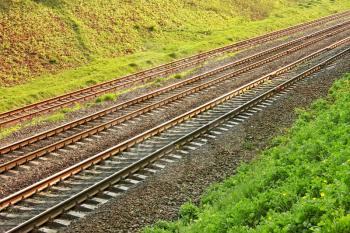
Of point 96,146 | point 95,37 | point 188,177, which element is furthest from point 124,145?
point 95,37

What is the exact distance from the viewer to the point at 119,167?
647 inches

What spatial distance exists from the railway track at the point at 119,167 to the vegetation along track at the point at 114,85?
318 inches

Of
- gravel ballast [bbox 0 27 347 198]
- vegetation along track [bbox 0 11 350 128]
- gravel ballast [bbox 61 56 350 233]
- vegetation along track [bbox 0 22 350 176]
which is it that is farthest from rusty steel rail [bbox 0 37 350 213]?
vegetation along track [bbox 0 11 350 128]

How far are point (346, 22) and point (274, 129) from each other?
40433 millimetres

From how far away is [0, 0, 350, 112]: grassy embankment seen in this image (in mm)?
33438

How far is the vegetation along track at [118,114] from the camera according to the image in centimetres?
1852

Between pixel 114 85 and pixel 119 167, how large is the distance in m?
16.1

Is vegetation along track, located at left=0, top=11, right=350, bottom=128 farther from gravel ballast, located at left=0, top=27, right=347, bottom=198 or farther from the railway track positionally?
the railway track

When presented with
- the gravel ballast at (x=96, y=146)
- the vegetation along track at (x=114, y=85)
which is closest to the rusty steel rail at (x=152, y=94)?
the gravel ballast at (x=96, y=146)

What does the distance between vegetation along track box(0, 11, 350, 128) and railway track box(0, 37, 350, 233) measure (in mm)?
8089

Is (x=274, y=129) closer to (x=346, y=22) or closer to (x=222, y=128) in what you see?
(x=222, y=128)

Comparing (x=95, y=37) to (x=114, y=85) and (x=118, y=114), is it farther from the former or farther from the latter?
(x=118, y=114)

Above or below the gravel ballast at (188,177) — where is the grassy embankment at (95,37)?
above

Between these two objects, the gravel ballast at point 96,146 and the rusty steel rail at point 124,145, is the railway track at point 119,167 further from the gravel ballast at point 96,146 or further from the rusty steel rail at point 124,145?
the gravel ballast at point 96,146
